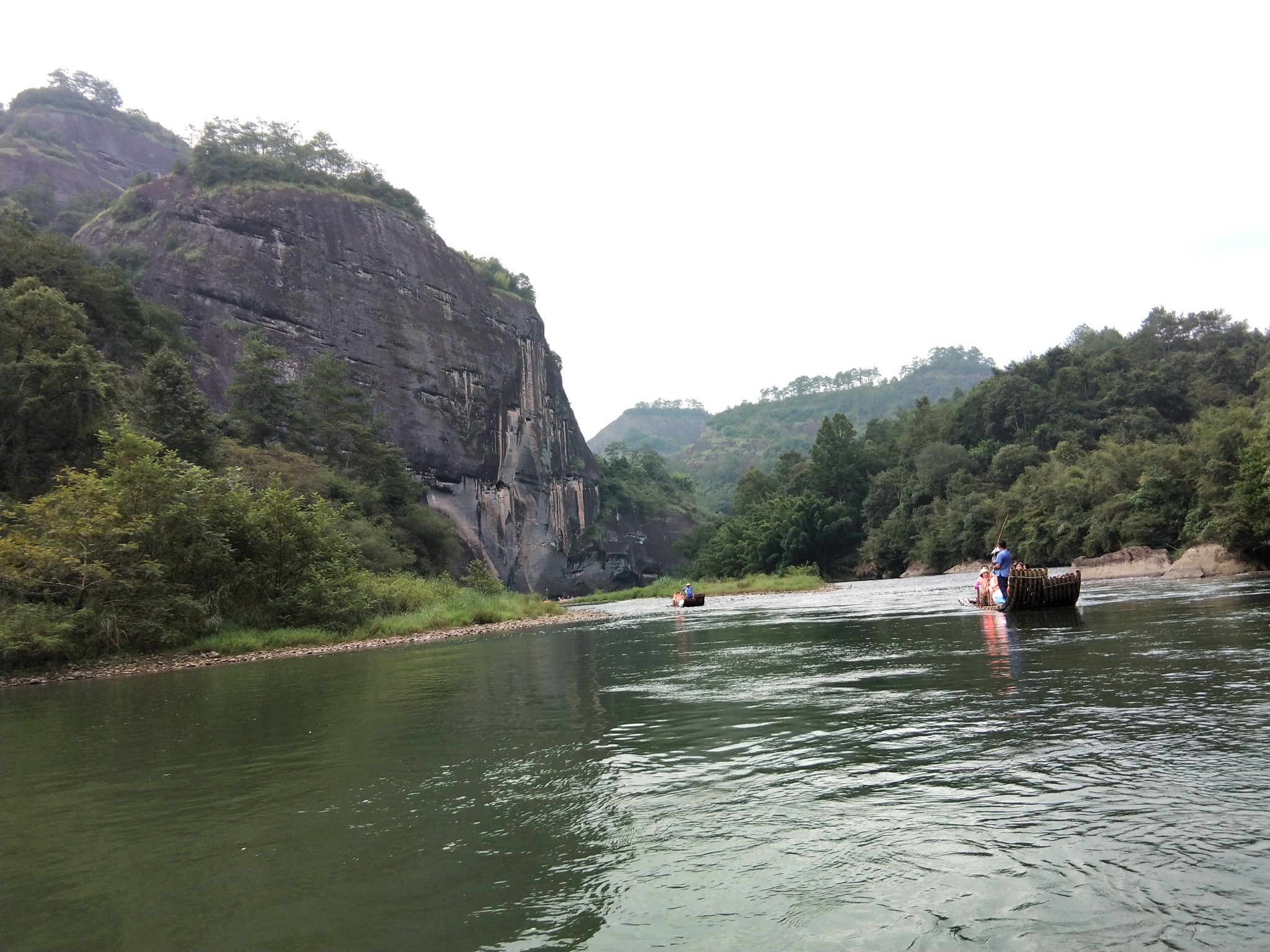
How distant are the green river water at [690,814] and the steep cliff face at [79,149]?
8613 cm

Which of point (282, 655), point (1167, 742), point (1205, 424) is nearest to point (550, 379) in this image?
point (1205, 424)

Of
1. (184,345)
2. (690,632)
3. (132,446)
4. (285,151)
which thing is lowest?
(690,632)

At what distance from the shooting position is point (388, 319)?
202ft

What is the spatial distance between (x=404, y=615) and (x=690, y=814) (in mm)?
27574

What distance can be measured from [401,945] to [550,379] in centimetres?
7640

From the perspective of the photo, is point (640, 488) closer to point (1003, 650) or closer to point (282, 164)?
point (282, 164)

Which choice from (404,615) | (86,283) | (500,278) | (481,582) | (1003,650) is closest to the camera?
(1003,650)

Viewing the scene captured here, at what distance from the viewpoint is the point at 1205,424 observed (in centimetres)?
4653

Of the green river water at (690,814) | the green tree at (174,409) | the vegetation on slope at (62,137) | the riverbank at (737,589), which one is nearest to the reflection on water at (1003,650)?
the green river water at (690,814)

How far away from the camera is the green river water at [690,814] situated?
4031 mm

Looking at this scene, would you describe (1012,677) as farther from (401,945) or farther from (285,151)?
(285,151)

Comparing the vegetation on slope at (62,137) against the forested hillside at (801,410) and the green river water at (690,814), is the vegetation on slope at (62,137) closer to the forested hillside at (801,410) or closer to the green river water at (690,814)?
the green river water at (690,814)

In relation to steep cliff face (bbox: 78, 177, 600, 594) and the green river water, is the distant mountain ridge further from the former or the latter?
the green river water

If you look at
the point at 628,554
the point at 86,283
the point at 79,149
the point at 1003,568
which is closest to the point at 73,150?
the point at 79,149
